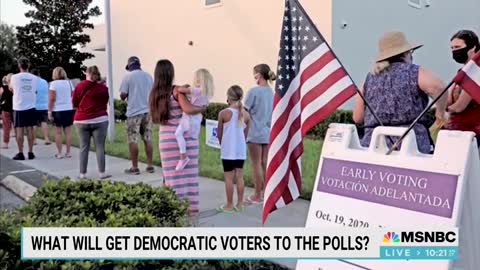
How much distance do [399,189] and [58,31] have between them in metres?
25.1

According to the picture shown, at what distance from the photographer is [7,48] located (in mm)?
39344

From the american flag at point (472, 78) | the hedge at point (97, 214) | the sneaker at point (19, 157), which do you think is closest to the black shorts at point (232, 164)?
the hedge at point (97, 214)

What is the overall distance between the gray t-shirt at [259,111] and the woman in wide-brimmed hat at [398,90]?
8.20 ft

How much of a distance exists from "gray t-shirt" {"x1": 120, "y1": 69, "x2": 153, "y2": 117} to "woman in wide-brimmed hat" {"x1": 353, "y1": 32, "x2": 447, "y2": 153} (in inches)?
196

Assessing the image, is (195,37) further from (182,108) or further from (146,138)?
(182,108)

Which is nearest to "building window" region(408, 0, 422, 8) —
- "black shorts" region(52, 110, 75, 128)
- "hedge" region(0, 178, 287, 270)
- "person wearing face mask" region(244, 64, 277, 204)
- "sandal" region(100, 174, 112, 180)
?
"person wearing face mask" region(244, 64, 277, 204)

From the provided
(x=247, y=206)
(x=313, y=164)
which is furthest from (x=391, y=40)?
(x=313, y=164)

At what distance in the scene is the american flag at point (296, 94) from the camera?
271cm

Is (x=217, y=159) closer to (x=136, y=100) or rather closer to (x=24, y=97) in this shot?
(x=136, y=100)

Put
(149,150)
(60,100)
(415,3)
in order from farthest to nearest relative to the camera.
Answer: (415,3) < (60,100) < (149,150)

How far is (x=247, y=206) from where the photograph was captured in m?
6.08

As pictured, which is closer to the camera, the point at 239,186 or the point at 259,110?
the point at 239,186

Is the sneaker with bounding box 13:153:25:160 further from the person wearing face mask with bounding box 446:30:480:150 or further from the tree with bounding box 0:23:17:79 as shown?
the tree with bounding box 0:23:17:79

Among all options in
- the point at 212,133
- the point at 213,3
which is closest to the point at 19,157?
the point at 212,133
